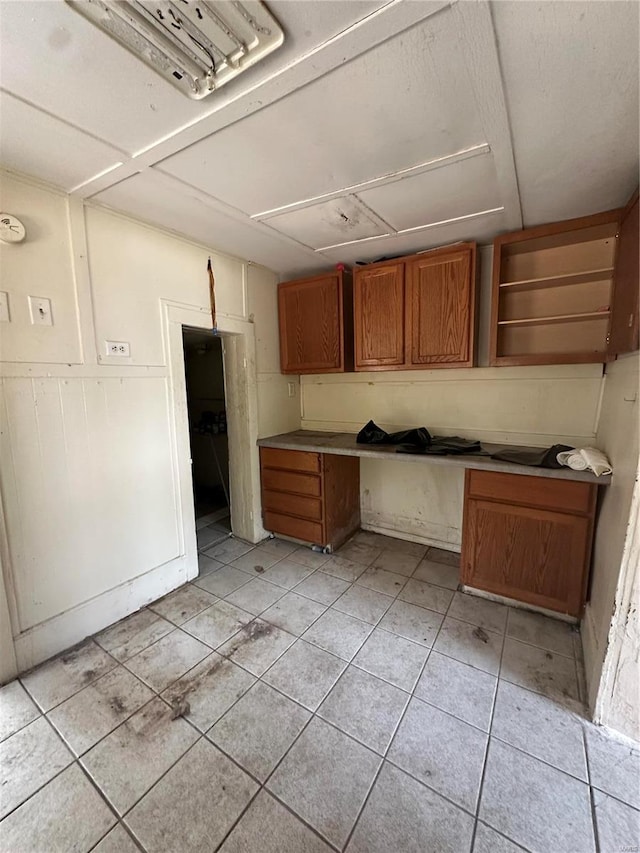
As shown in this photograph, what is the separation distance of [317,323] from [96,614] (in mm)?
2523

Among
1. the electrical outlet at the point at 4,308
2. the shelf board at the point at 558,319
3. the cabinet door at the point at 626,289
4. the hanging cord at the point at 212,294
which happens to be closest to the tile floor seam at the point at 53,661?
the electrical outlet at the point at 4,308

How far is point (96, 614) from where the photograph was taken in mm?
1956

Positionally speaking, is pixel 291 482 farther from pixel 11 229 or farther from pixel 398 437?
pixel 11 229

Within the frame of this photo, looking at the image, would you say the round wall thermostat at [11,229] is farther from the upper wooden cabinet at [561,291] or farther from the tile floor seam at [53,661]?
the upper wooden cabinet at [561,291]

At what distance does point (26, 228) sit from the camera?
1.62m

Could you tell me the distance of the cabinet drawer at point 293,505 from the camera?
277 centimetres

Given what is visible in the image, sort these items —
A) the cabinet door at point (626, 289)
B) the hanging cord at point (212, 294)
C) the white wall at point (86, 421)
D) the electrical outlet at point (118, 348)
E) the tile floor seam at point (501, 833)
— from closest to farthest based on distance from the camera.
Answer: the tile floor seam at point (501, 833) < the cabinet door at point (626, 289) < the white wall at point (86, 421) < the electrical outlet at point (118, 348) < the hanging cord at point (212, 294)

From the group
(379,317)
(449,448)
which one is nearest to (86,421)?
(379,317)

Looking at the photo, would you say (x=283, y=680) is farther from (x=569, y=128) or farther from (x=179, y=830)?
(x=569, y=128)

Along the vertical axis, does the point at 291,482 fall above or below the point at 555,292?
below

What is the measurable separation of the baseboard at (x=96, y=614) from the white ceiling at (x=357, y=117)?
7.31 feet

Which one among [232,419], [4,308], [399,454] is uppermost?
[4,308]

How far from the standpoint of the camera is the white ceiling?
934mm

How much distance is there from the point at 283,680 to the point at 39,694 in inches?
44.6
